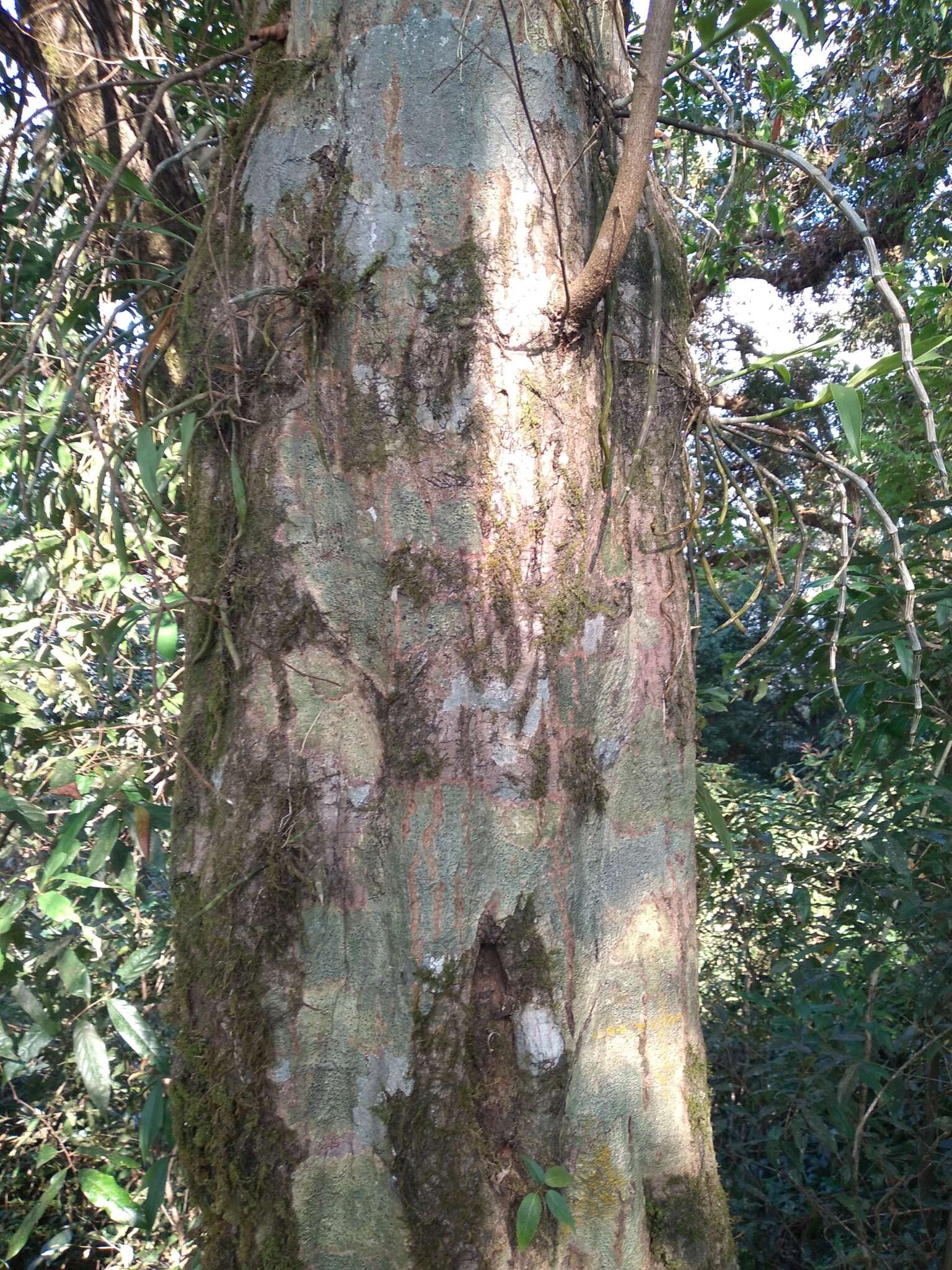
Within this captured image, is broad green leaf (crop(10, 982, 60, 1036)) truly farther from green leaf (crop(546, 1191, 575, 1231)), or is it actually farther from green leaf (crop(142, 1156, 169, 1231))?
green leaf (crop(546, 1191, 575, 1231))

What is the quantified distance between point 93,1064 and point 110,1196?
0.51m

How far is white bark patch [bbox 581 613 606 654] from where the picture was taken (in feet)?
3.62

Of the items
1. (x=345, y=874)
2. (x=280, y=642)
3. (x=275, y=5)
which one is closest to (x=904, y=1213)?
(x=345, y=874)

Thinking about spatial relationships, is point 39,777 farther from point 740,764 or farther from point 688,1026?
point 740,764

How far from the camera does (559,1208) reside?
96 centimetres

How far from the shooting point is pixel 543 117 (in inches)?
45.8

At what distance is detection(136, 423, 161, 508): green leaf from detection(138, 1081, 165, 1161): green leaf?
122 centimetres

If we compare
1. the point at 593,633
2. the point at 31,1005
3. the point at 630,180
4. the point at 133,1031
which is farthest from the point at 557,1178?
the point at 31,1005

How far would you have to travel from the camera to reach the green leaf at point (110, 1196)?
2.09 m

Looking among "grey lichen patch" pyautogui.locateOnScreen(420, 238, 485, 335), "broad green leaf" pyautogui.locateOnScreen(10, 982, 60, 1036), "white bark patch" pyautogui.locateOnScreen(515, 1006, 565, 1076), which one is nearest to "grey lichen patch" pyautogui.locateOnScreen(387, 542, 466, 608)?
"grey lichen patch" pyautogui.locateOnScreen(420, 238, 485, 335)

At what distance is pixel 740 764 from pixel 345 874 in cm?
805

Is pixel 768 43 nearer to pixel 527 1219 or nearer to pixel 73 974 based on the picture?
pixel 527 1219

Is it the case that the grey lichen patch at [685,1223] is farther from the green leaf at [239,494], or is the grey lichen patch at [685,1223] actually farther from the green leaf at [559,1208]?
the green leaf at [239,494]

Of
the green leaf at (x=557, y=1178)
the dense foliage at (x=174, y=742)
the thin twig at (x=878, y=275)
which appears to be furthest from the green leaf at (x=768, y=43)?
the green leaf at (x=557, y=1178)
